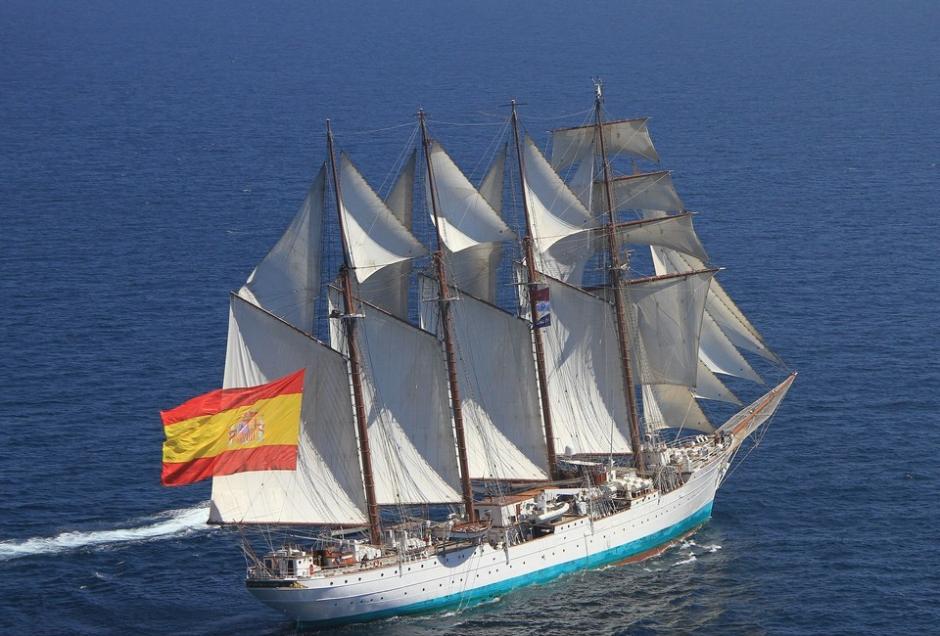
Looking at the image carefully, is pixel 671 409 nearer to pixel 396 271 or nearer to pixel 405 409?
pixel 405 409

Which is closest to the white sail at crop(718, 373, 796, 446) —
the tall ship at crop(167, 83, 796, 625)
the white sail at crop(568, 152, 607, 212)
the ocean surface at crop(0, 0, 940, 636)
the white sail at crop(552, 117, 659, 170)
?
the tall ship at crop(167, 83, 796, 625)

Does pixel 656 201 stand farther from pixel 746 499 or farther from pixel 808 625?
pixel 808 625

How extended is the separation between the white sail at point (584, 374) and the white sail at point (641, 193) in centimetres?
763

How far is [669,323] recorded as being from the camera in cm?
11675

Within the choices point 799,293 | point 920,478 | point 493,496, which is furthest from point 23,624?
point 799,293

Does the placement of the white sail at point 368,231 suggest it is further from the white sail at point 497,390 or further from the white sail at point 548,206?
the white sail at point 548,206

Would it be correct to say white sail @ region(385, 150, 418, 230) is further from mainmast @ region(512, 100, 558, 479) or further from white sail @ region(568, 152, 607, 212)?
white sail @ region(568, 152, 607, 212)

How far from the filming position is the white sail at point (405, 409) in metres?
105

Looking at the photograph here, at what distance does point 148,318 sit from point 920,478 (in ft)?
246

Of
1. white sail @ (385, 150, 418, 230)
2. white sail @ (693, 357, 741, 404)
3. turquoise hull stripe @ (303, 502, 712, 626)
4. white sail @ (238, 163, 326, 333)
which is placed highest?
white sail @ (385, 150, 418, 230)

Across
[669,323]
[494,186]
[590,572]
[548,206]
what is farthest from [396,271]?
[590,572]

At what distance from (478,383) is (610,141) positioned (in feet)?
67.9

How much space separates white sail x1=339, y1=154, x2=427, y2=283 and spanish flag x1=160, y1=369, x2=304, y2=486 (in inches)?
330

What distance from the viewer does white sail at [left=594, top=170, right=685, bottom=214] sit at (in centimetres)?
11700
